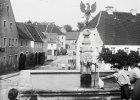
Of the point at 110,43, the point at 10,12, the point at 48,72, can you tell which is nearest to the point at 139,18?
the point at 110,43

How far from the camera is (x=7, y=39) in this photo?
4481cm

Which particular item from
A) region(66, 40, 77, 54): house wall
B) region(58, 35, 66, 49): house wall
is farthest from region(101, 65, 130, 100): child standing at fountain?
region(58, 35, 66, 49): house wall

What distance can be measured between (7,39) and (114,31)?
17519 mm

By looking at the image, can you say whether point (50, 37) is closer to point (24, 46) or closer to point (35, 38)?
point (35, 38)

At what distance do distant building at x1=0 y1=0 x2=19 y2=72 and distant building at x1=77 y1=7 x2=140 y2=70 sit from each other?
43.7 feet

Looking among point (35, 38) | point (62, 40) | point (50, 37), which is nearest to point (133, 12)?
point (35, 38)

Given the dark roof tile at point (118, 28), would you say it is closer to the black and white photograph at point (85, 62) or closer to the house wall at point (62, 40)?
the black and white photograph at point (85, 62)

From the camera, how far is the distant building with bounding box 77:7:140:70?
1670 inches

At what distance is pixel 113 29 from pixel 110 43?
370 cm

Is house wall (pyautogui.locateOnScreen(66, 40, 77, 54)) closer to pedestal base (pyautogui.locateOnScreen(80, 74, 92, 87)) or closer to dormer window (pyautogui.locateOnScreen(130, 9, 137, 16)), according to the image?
dormer window (pyautogui.locateOnScreen(130, 9, 137, 16))

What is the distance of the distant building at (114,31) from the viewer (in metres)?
42.4

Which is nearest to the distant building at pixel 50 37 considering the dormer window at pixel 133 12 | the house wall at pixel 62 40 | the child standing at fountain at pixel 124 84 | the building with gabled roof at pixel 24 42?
the house wall at pixel 62 40

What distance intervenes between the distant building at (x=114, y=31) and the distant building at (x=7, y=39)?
13.3 meters

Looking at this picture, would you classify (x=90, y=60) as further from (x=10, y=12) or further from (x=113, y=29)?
(x=10, y=12)
